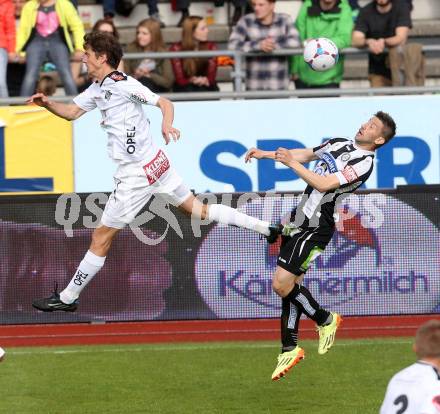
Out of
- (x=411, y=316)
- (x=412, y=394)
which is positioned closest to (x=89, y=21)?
(x=411, y=316)

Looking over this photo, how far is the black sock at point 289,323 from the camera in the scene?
9680 millimetres

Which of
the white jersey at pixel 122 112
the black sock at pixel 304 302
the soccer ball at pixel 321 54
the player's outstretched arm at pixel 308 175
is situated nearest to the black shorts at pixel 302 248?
the black sock at pixel 304 302

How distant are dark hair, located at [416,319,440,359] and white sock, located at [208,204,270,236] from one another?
447cm

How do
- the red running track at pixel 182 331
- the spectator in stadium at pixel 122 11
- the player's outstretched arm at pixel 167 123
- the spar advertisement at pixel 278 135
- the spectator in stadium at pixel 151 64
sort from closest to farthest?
the player's outstretched arm at pixel 167 123, the red running track at pixel 182 331, the spar advertisement at pixel 278 135, the spectator in stadium at pixel 151 64, the spectator in stadium at pixel 122 11

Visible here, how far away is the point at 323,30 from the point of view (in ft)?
47.2

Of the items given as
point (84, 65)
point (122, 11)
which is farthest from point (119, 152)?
point (122, 11)

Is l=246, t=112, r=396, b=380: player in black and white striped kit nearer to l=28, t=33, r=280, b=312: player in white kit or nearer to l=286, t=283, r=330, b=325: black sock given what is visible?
l=286, t=283, r=330, b=325: black sock

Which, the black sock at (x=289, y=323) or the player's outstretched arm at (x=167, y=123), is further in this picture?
the black sock at (x=289, y=323)

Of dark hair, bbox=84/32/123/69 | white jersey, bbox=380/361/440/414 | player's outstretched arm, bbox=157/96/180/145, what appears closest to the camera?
white jersey, bbox=380/361/440/414

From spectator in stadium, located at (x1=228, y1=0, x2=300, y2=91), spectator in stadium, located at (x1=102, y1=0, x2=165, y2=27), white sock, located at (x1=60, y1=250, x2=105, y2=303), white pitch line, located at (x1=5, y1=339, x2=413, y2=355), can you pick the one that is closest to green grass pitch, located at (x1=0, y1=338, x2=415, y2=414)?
white pitch line, located at (x1=5, y1=339, x2=413, y2=355)

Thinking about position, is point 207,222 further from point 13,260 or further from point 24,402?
point 24,402

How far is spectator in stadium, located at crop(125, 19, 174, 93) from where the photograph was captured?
14.7m

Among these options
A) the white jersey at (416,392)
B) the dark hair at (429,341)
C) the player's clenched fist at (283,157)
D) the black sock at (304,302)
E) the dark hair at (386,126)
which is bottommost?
the black sock at (304,302)

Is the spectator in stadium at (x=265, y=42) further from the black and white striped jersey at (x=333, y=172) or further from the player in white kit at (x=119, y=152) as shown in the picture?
the black and white striped jersey at (x=333, y=172)
